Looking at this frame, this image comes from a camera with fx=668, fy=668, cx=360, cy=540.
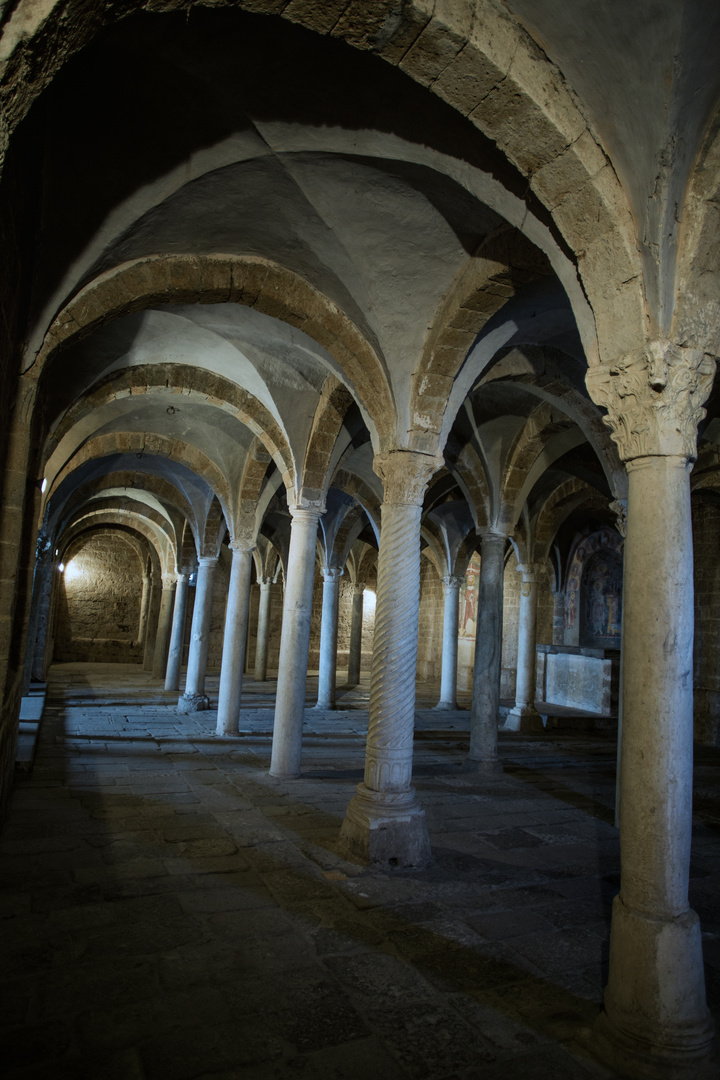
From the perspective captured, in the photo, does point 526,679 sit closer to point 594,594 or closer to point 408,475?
point 594,594

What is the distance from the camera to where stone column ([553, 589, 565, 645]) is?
1941cm

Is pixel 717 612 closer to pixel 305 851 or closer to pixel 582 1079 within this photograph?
pixel 305 851

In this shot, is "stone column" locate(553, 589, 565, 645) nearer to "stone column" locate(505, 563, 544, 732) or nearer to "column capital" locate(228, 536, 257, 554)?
"stone column" locate(505, 563, 544, 732)

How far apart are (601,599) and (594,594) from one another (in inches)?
9.3

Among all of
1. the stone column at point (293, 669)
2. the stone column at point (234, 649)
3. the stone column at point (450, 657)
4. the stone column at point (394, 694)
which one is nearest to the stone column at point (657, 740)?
the stone column at point (394, 694)

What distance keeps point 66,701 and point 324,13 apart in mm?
12903

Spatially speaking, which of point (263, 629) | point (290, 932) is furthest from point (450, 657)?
point (290, 932)

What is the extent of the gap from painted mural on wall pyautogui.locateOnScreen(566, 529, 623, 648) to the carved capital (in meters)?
16.9

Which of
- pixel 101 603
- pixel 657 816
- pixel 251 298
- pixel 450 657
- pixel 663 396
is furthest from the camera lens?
pixel 101 603

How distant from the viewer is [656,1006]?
250cm

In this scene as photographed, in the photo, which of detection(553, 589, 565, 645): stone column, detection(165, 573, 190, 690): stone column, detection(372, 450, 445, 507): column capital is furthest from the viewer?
detection(553, 589, 565, 645): stone column

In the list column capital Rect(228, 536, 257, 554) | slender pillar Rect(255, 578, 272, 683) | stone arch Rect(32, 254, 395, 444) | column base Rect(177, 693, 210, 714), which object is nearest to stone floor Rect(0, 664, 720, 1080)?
stone arch Rect(32, 254, 395, 444)

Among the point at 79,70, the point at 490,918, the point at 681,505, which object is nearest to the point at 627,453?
the point at 681,505

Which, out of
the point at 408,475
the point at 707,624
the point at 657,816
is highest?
the point at 408,475
